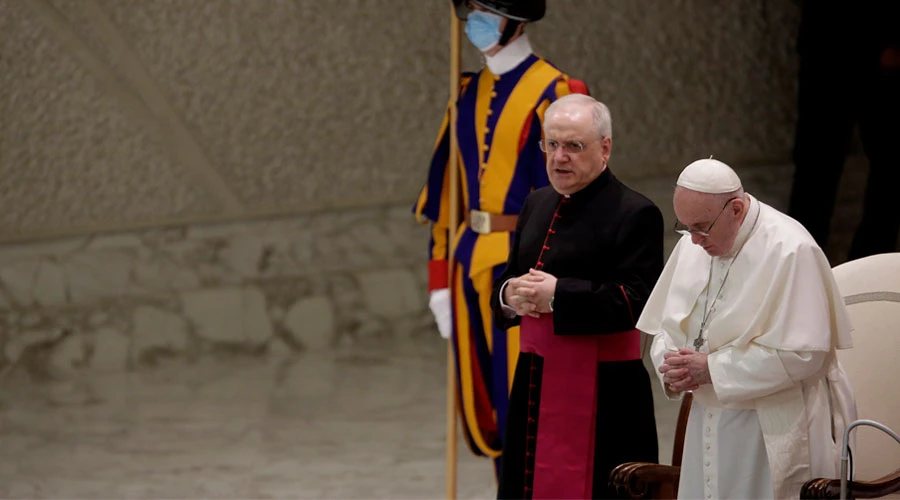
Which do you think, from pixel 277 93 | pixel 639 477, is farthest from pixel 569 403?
pixel 277 93

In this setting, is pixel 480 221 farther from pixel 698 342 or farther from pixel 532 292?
pixel 698 342

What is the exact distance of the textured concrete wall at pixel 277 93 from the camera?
5.98 meters

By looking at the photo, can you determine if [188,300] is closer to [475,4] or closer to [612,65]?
[612,65]

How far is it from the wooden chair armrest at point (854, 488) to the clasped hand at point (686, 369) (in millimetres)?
259

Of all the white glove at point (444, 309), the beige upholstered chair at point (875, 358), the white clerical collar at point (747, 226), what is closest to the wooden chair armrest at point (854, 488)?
the beige upholstered chair at point (875, 358)

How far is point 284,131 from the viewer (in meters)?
6.33

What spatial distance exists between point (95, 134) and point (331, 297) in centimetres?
119

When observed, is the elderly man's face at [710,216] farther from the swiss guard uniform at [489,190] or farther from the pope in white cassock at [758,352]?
the swiss guard uniform at [489,190]

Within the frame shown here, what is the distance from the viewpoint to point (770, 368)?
2.70 meters

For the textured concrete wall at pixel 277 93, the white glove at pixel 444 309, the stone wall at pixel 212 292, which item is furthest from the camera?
the stone wall at pixel 212 292

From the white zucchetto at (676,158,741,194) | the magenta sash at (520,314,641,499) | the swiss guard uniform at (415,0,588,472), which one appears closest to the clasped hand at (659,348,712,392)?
the white zucchetto at (676,158,741,194)

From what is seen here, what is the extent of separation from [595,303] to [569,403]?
0.83ft

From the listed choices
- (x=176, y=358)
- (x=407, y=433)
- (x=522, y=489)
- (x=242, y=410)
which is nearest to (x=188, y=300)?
(x=176, y=358)

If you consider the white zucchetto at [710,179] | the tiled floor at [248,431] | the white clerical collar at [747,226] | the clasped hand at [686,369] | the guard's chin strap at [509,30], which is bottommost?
the tiled floor at [248,431]
